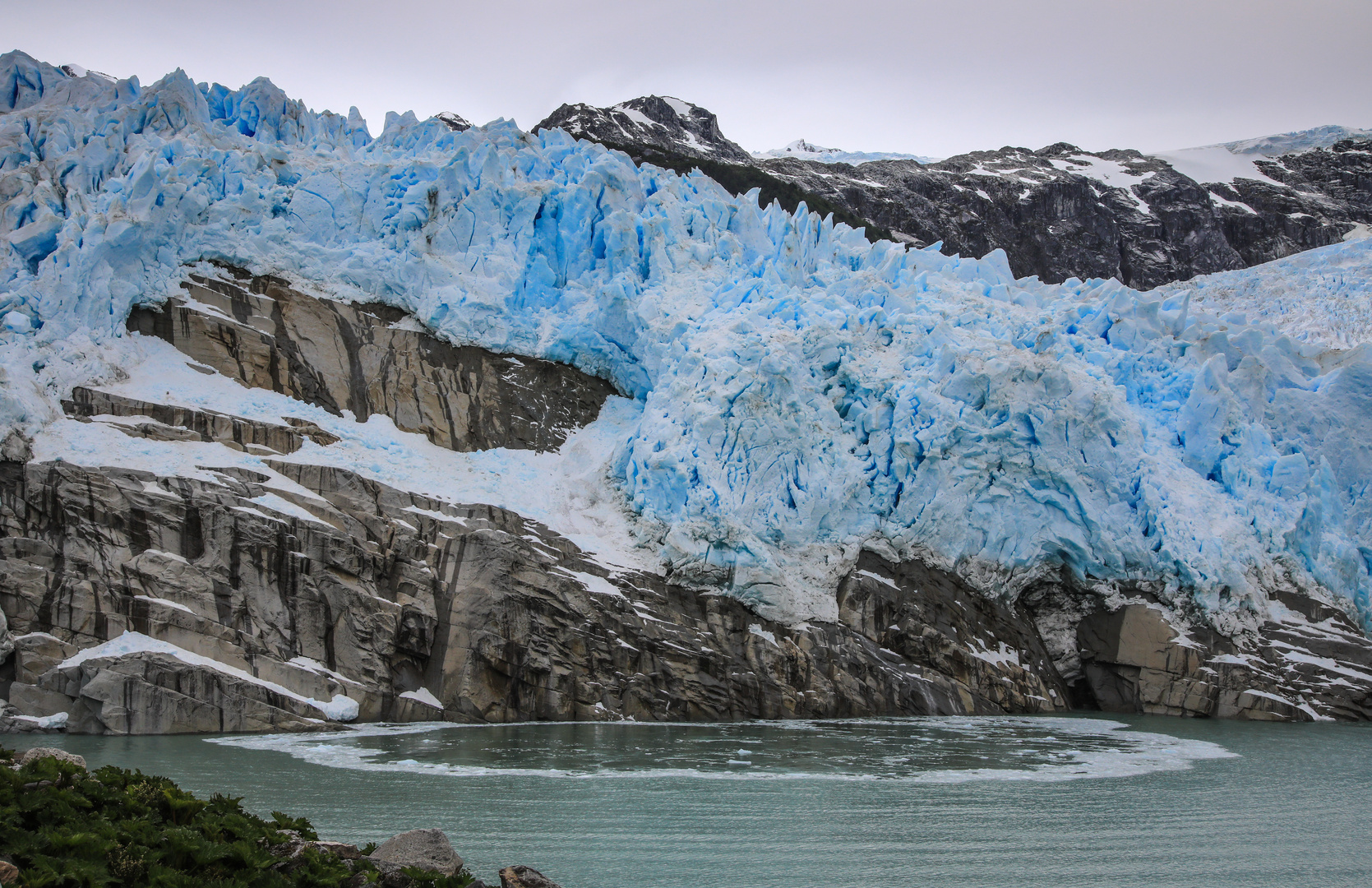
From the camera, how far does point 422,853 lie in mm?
6938

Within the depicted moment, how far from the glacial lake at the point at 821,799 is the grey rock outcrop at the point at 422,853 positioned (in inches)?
26.7

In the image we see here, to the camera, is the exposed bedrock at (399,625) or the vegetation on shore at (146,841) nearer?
the vegetation on shore at (146,841)

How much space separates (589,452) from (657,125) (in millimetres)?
40770

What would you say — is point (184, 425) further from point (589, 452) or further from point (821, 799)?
point (821, 799)

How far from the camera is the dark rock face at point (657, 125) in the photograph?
5647cm

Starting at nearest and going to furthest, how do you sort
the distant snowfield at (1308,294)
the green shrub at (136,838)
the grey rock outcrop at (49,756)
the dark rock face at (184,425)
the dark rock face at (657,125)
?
the green shrub at (136,838) < the grey rock outcrop at (49,756) < the dark rock face at (184,425) < the distant snowfield at (1308,294) < the dark rock face at (657,125)

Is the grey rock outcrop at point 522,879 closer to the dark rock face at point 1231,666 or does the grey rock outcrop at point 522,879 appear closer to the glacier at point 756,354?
the glacier at point 756,354

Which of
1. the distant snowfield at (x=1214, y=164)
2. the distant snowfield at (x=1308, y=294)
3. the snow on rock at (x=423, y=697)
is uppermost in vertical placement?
the distant snowfield at (x=1214, y=164)

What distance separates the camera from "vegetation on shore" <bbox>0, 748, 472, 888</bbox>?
5742 millimetres

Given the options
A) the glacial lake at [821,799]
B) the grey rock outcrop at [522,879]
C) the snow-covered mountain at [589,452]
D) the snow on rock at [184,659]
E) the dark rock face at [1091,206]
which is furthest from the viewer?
the dark rock face at [1091,206]

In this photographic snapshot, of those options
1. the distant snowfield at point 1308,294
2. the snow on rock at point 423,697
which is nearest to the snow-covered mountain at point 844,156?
the distant snowfield at point 1308,294

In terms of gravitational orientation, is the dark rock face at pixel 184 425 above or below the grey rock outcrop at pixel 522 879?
above

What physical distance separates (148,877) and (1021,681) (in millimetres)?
19329

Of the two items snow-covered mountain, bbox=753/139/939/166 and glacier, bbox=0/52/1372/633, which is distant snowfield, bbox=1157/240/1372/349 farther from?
Answer: snow-covered mountain, bbox=753/139/939/166
